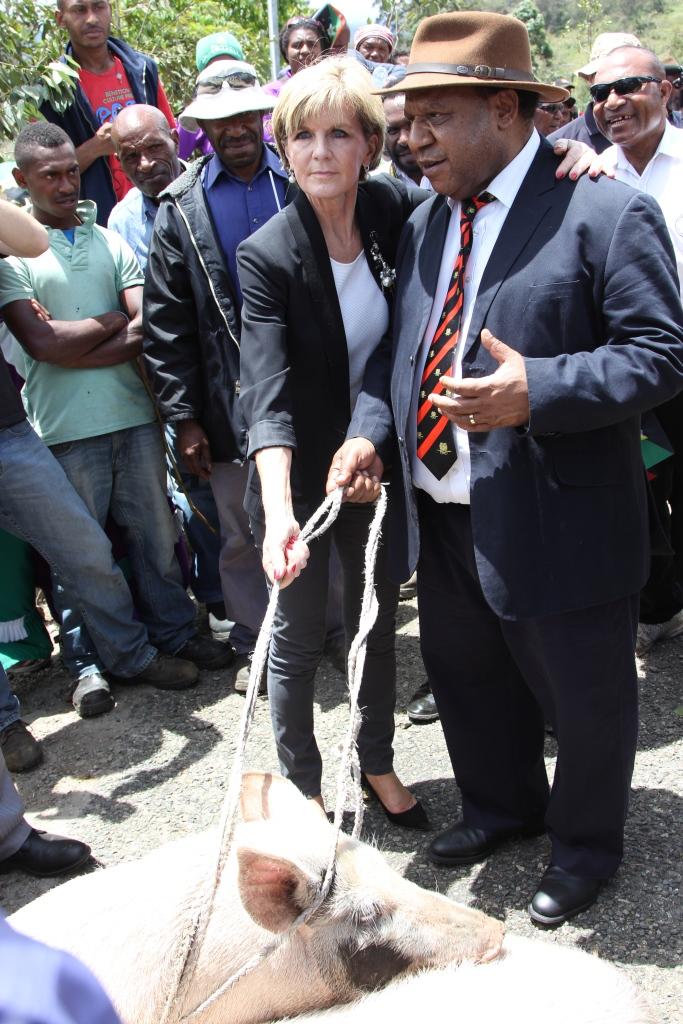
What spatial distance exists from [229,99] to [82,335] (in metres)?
1.24

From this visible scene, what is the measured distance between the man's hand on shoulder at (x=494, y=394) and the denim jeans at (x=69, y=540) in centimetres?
241

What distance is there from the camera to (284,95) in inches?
120

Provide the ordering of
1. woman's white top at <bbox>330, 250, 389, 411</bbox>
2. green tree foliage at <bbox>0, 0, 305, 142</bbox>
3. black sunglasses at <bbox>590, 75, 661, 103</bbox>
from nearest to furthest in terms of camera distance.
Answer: woman's white top at <bbox>330, 250, 389, 411</bbox> < black sunglasses at <bbox>590, 75, 661, 103</bbox> < green tree foliage at <bbox>0, 0, 305, 142</bbox>

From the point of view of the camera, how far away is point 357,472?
2928 millimetres

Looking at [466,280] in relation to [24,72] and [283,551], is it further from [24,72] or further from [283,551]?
[24,72]

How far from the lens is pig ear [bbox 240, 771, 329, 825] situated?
205 cm

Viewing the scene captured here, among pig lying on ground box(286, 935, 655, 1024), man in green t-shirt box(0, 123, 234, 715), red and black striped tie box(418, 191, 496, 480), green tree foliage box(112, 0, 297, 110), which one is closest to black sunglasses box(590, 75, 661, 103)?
red and black striped tie box(418, 191, 496, 480)

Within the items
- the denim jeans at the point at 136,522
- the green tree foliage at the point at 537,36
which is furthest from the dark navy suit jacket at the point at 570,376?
the green tree foliage at the point at 537,36

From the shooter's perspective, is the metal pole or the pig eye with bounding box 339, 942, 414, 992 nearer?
the pig eye with bounding box 339, 942, 414, 992

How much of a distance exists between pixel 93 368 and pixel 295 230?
71.2 inches

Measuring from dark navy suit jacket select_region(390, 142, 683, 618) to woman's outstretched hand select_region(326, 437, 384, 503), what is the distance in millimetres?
154

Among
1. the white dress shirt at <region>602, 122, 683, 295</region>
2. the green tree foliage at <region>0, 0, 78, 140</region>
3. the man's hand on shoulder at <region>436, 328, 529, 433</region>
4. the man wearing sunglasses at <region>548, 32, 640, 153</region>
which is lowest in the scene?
the man's hand on shoulder at <region>436, 328, 529, 433</region>

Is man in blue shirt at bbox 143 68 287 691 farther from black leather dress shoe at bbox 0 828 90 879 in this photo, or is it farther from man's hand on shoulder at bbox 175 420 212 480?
black leather dress shoe at bbox 0 828 90 879

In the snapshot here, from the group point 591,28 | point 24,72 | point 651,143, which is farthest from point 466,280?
point 591,28
